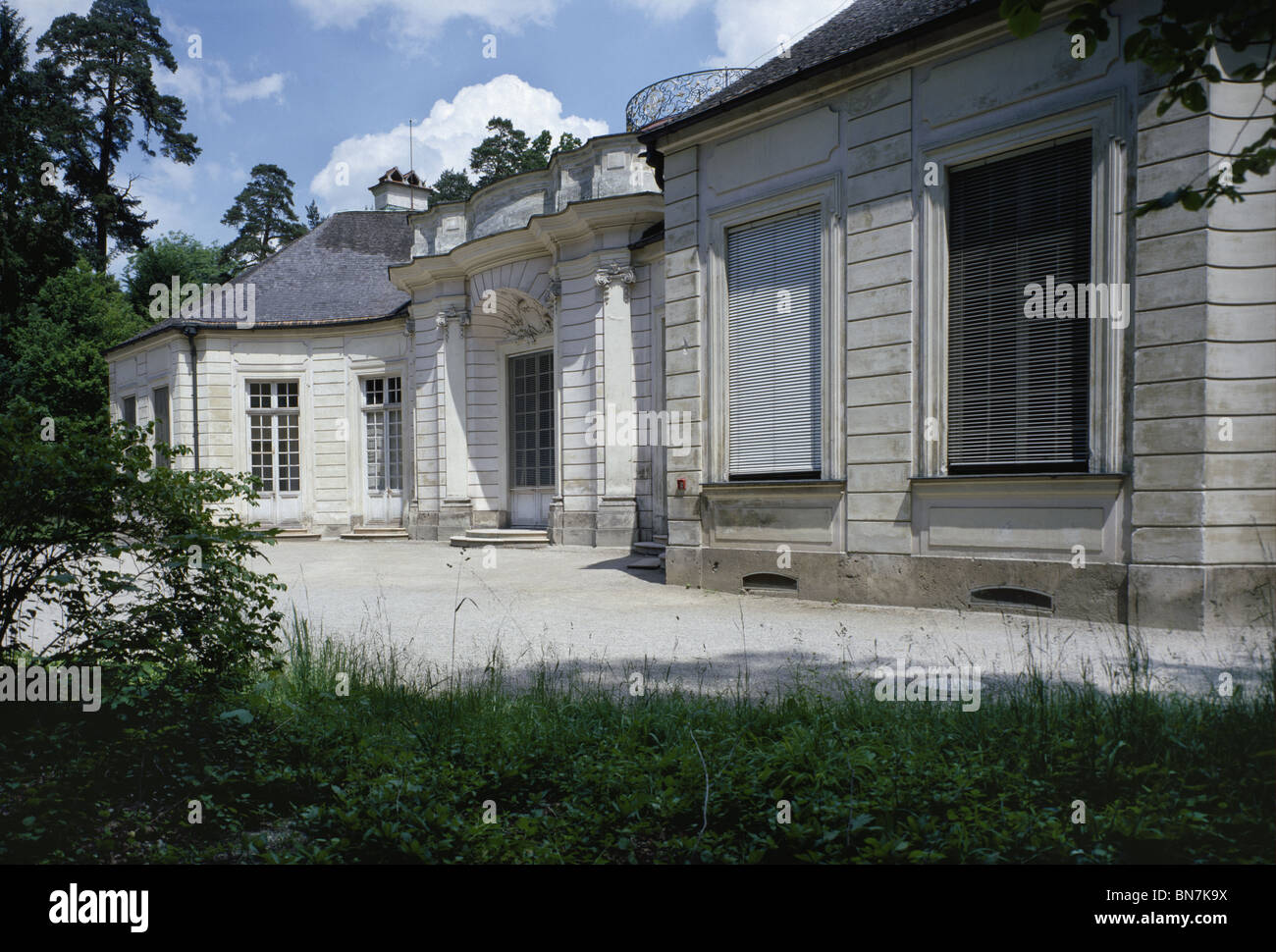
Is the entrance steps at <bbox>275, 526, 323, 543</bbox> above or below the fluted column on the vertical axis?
below

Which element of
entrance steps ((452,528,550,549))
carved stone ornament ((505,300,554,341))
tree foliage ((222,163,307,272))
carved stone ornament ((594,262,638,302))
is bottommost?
entrance steps ((452,528,550,549))

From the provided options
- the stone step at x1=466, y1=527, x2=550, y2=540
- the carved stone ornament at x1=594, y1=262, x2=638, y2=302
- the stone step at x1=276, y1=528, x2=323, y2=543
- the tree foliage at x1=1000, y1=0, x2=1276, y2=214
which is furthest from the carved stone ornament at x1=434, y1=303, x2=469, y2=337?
the tree foliage at x1=1000, y1=0, x2=1276, y2=214

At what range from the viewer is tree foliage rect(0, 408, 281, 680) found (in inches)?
156

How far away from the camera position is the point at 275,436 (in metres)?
23.9

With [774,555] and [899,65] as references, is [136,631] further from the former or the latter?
[899,65]

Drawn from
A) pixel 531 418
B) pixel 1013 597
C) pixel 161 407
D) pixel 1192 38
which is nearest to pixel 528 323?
pixel 531 418

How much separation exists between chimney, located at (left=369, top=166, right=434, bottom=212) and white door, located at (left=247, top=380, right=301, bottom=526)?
327 inches

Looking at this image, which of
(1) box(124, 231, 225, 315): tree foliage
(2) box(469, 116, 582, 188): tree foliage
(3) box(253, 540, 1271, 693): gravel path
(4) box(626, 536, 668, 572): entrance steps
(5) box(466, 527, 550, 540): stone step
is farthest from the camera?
(2) box(469, 116, 582, 188): tree foliage

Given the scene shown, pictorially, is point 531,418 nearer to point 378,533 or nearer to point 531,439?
point 531,439

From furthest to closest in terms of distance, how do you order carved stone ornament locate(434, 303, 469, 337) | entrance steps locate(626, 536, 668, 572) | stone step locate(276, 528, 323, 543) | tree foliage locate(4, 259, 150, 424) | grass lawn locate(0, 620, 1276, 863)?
tree foliage locate(4, 259, 150, 424), stone step locate(276, 528, 323, 543), carved stone ornament locate(434, 303, 469, 337), entrance steps locate(626, 536, 668, 572), grass lawn locate(0, 620, 1276, 863)

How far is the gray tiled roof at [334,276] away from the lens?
76.8 ft

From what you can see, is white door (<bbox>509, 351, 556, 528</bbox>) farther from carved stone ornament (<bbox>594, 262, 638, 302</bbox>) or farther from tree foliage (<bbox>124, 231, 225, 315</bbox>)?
tree foliage (<bbox>124, 231, 225, 315</bbox>)
